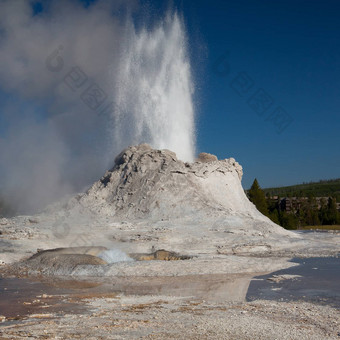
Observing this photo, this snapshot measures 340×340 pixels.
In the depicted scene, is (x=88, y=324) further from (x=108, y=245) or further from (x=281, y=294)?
(x=108, y=245)

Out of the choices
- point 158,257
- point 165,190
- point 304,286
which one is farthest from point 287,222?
point 304,286

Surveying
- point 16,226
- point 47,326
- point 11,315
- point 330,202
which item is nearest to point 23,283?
point 11,315

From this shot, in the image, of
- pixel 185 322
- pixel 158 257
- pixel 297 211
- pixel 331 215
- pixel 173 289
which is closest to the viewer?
pixel 185 322

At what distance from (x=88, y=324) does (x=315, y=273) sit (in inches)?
335

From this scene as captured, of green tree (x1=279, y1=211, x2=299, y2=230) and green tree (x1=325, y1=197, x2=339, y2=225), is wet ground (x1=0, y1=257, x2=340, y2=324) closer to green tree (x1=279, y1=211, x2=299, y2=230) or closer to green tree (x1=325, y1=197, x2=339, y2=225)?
green tree (x1=279, y1=211, x2=299, y2=230)

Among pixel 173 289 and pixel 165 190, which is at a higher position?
pixel 165 190

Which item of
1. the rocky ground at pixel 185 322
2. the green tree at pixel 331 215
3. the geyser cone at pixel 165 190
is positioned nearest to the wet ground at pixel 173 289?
the rocky ground at pixel 185 322

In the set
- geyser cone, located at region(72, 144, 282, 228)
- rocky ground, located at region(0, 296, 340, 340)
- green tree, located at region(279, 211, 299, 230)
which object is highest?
geyser cone, located at region(72, 144, 282, 228)

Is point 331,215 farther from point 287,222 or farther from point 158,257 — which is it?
point 158,257

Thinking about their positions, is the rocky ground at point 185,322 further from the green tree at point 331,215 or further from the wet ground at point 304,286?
the green tree at point 331,215

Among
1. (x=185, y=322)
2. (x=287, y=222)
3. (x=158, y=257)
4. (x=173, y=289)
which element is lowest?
(x=185, y=322)

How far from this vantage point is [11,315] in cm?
817

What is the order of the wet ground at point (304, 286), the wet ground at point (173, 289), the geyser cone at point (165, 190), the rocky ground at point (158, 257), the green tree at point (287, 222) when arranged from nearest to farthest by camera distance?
the rocky ground at point (158, 257) → the wet ground at point (173, 289) → the wet ground at point (304, 286) → the geyser cone at point (165, 190) → the green tree at point (287, 222)

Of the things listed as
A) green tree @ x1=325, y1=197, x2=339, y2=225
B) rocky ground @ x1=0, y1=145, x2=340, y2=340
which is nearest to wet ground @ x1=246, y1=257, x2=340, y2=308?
rocky ground @ x1=0, y1=145, x2=340, y2=340
